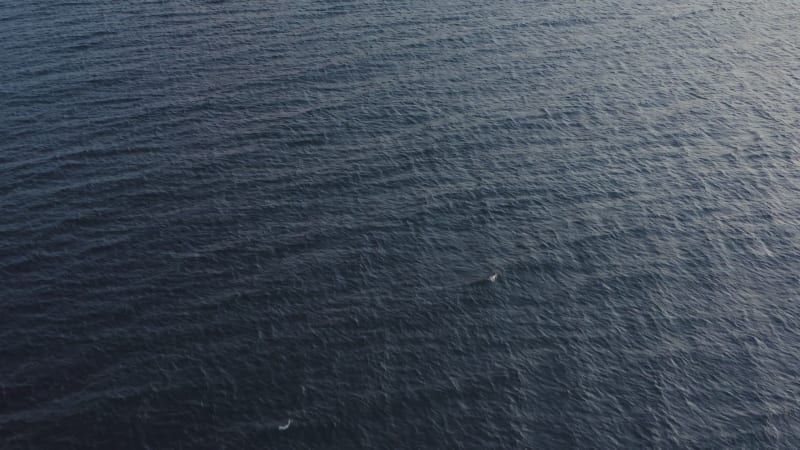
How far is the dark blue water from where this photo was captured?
7088cm

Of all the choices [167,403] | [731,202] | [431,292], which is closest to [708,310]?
[731,202]

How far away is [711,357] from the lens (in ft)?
256

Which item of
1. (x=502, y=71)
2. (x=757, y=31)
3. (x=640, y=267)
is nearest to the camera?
(x=640, y=267)

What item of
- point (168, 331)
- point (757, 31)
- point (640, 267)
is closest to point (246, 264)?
point (168, 331)

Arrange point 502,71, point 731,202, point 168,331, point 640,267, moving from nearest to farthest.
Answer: point 168,331
point 640,267
point 731,202
point 502,71

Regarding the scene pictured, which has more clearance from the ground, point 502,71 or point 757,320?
point 502,71

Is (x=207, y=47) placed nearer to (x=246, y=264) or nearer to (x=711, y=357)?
(x=246, y=264)

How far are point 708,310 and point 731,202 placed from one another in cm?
2320

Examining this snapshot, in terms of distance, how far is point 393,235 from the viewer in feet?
300

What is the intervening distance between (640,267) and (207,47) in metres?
85.3

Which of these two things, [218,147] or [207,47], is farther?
[207,47]

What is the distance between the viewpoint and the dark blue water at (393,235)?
7088 centimetres

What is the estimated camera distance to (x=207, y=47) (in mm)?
132125

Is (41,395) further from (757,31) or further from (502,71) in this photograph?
(757,31)
